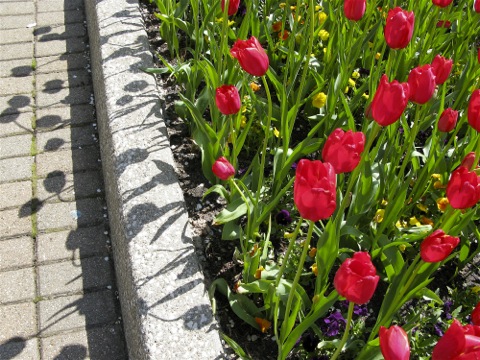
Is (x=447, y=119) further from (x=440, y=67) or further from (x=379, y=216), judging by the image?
(x=379, y=216)

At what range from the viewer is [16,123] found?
293 centimetres

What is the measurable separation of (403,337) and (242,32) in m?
1.70

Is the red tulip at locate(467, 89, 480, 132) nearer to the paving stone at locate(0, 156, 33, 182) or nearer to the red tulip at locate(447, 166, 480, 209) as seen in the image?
the red tulip at locate(447, 166, 480, 209)

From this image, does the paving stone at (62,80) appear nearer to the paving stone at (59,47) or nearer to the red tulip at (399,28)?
the paving stone at (59,47)

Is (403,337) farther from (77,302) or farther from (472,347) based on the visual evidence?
(77,302)

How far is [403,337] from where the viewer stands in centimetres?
111

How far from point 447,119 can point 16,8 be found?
291cm

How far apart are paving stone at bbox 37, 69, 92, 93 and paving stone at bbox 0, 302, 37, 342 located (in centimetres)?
133

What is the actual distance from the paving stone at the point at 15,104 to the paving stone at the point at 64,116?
3.1 inches

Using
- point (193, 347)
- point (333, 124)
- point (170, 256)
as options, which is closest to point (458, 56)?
point (333, 124)

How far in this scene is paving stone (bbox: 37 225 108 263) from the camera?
236 centimetres

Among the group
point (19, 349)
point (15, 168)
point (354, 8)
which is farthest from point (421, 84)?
point (15, 168)

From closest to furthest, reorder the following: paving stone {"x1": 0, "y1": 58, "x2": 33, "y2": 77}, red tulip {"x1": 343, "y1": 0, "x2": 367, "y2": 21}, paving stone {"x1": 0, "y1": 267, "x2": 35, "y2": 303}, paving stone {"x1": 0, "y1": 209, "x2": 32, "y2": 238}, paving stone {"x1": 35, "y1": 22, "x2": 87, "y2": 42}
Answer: red tulip {"x1": 343, "y1": 0, "x2": 367, "y2": 21} < paving stone {"x1": 0, "y1": 267, "x2": 35, "y2": 303} < paving stone {"x1": 0, "y1": 209, "x2": 32, "y2": 238} < paving stone {"x1": 0, "y1": 58, "x2": 33, "y2": 77} < paving stone {"x1": 35, "y1": 22, "x2": 87, "y2": 42}

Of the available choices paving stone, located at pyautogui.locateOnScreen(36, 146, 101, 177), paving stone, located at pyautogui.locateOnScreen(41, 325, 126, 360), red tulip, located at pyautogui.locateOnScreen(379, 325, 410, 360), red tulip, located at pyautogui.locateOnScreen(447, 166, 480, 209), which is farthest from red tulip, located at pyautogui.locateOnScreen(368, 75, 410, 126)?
paving stone, located at pyautogui.locateOnScreen(36, 146, 101, 177)
